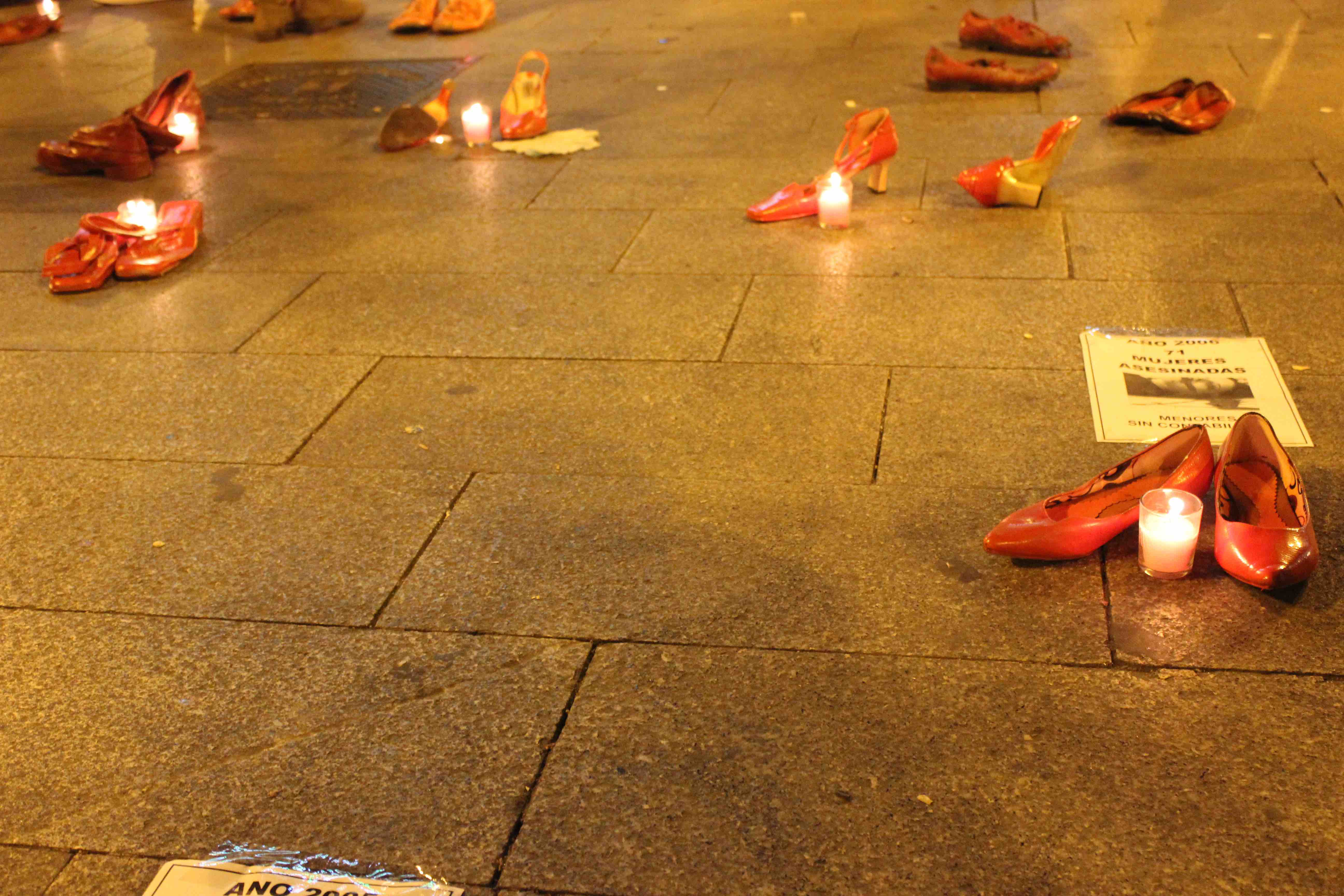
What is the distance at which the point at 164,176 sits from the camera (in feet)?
19.6

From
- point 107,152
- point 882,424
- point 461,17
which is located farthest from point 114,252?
point 461,17

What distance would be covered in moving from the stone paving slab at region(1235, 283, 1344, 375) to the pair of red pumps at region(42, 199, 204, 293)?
3.94 metres

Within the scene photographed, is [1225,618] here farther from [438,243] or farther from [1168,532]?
[438,243]

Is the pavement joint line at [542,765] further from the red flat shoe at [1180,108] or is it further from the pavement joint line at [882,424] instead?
the red flat shoe at [1180,108]

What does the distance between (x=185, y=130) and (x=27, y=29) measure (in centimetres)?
419

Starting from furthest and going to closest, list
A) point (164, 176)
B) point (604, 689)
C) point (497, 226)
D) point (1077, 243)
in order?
point (164, 176)
point (497, 226)
point (1077, 243)
point (604, 689)

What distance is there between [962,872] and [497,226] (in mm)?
3689

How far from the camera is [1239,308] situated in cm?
392

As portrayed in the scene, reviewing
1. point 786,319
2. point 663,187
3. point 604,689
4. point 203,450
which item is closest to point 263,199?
point 663,187

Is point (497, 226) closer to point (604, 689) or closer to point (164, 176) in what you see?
point (164, 176)

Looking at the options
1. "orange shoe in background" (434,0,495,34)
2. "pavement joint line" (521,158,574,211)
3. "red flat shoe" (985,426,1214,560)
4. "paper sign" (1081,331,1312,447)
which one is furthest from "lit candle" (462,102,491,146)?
"red flat shoe" (985,426,1214,560)

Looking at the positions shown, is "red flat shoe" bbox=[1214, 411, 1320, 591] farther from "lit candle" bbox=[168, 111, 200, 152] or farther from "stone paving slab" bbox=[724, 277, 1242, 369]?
"lit candle" bbox=[168, 111, 200, 152]

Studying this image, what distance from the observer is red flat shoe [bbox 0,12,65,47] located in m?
9.17

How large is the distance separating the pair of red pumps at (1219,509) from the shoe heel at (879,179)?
2.49m
